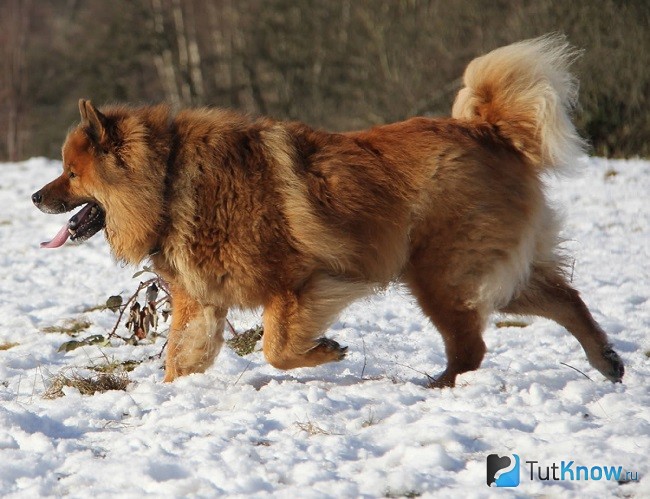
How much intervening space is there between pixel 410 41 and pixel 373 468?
15.4m

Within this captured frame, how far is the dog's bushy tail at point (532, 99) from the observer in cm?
464

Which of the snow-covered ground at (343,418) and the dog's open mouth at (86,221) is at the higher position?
the dog's open mouth at (86,221)

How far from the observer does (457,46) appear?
16844 mm

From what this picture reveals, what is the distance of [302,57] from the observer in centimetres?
2220

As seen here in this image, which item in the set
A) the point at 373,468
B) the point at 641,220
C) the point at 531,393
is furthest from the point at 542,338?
the point at 641,220

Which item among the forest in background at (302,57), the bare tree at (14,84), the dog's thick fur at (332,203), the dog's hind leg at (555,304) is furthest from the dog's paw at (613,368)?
the bare tree at (14,84)

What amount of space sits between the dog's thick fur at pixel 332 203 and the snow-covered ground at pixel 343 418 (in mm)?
423

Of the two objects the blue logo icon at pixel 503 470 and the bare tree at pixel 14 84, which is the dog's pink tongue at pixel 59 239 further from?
the bare tree at pixel 14 84

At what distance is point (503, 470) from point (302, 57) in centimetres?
2009

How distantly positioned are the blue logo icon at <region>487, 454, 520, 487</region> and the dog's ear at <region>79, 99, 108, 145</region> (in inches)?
110

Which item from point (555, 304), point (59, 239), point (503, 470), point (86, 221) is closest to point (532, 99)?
point (555, 304)

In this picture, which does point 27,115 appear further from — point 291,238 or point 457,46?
point 291,238

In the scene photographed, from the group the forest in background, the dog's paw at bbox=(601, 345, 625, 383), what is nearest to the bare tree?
the forest in background

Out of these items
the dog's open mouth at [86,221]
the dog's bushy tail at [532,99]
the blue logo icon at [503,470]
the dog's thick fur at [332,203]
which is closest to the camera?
the blue logo icon at [503,470]
